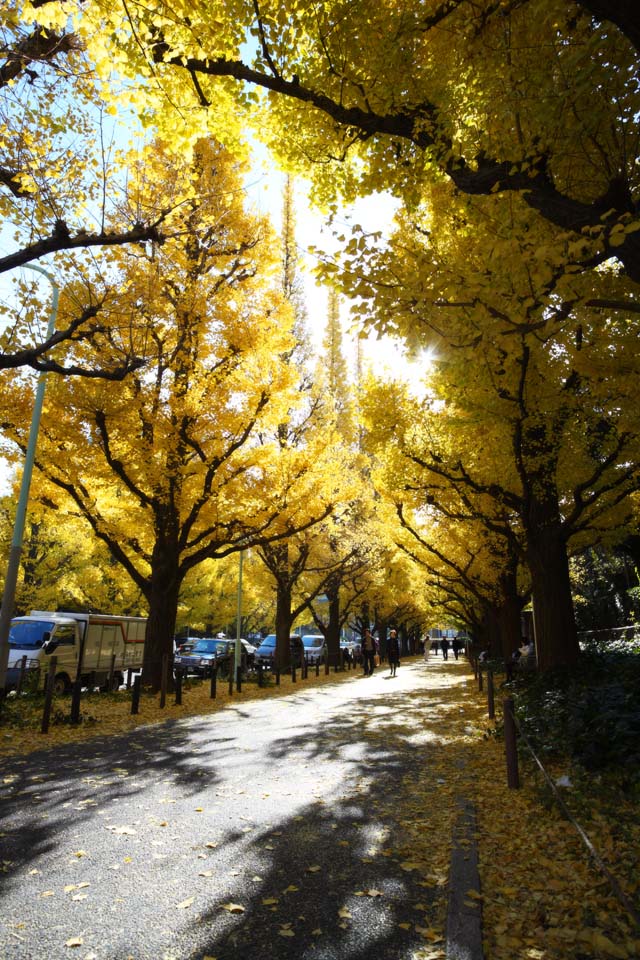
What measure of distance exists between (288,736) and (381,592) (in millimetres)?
27707

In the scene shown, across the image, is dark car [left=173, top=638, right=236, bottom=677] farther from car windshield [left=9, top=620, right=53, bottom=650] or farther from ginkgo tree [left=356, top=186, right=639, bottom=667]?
ginkgo tree [left=356, top=186, right=639, bottom=667]

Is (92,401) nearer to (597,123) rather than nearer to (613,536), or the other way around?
(597,123)

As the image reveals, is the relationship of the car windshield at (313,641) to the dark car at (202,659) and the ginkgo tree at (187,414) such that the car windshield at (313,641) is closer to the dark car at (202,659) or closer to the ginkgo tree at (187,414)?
the dark car at (202,659)

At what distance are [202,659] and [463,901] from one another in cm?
2205

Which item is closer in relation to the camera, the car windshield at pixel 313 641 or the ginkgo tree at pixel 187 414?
the ginkgo tree at pixel 187 414

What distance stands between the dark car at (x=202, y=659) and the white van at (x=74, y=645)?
438 cm

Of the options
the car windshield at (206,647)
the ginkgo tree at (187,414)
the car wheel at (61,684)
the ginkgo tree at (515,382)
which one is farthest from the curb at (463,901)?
the car windshield at (206,647)

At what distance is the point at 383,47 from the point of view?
5.23 metres

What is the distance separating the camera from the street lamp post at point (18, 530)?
29.7ft

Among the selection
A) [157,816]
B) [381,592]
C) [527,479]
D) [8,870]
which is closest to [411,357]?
[527,479]

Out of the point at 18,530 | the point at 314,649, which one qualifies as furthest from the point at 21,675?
the point at 314,649

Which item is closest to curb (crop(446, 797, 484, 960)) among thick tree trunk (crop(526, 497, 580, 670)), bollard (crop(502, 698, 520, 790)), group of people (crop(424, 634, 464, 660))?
bollard (crop(502, 698, 520, 790))

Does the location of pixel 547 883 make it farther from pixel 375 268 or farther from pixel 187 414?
pixel 187 414

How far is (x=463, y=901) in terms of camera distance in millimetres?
3203
